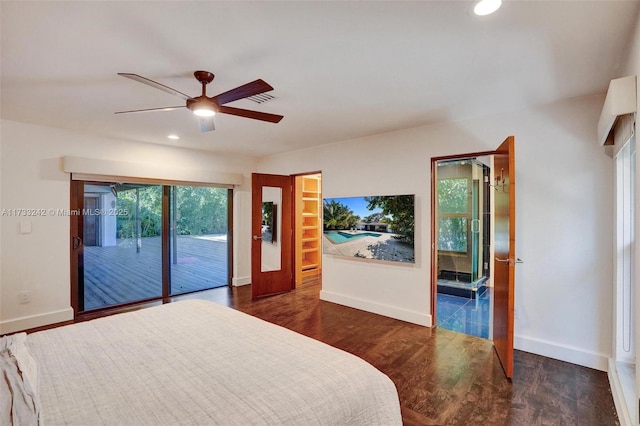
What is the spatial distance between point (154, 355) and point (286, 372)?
68cm

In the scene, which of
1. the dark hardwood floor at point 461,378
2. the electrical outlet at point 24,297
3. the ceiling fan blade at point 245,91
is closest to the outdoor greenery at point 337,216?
the dark hardwood floor at point 461,378

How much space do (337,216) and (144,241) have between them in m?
2.89

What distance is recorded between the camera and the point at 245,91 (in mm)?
1904

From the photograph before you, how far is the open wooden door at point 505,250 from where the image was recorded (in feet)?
7.67

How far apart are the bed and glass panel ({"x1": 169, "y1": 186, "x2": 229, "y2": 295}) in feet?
10.3

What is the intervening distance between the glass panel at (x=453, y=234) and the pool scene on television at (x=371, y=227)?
6.05 ft

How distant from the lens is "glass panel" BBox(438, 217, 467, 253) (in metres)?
5.06

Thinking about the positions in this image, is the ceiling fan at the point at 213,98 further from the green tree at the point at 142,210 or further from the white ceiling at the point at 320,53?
the green tree at the point at 142,210

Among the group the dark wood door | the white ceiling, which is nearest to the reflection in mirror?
the white ceiling

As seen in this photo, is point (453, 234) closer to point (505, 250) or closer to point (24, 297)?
point (505, 250)

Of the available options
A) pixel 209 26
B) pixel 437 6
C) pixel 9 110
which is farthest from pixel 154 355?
pixel 9 110

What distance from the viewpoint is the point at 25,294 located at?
3.40 metres

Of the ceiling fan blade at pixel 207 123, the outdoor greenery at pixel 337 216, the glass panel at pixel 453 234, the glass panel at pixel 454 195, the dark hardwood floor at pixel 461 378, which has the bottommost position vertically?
the dark hardwood floor at pixel 461 378

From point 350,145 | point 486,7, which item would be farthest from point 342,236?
point 486,7
